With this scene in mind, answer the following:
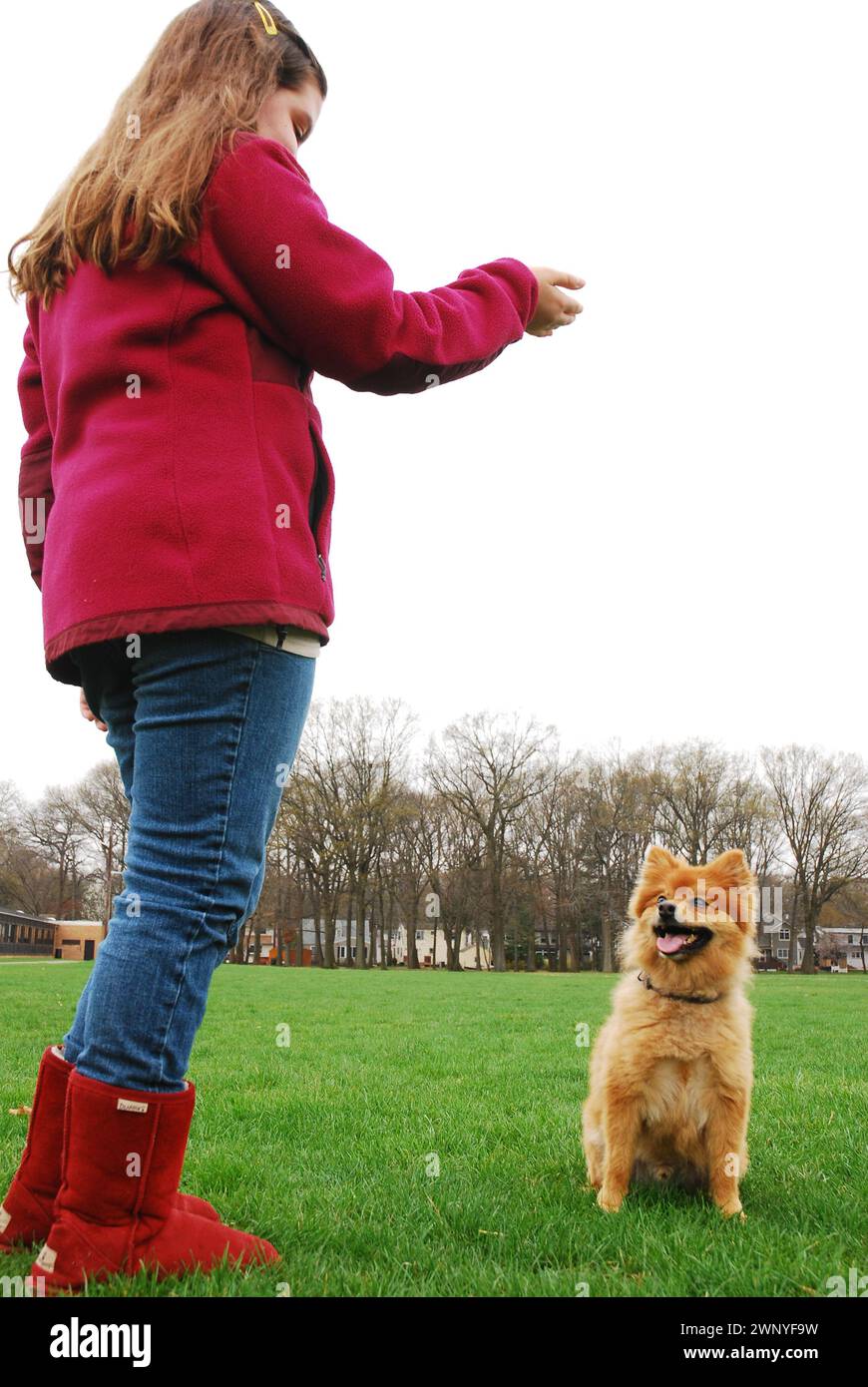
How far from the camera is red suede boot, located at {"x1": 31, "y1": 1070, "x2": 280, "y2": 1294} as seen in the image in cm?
204

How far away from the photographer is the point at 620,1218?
127 inches

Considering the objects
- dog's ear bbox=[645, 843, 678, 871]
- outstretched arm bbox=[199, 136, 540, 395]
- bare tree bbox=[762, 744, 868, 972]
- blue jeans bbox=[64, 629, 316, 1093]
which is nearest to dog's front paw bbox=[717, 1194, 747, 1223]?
dog's ear bbox=[645, 843, 678, 871]

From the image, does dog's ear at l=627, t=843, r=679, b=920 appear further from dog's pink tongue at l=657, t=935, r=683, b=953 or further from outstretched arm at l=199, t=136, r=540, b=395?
outstretched arm at l=199, t=136, r=540, b=395

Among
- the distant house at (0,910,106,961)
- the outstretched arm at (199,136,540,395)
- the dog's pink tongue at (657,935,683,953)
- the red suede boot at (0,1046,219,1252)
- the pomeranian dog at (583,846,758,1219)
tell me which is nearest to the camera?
the outstretched arm at (199,136,540,395)

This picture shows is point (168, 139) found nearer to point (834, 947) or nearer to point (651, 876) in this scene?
point (651, 876)

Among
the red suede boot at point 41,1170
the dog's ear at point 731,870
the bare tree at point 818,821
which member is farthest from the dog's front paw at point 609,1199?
the bare tree at point 818,821

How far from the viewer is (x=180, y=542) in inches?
83.4

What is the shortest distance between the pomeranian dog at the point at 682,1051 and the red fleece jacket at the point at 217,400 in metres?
2.38

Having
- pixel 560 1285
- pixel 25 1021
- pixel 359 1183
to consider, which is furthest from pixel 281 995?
pixel 560 1285

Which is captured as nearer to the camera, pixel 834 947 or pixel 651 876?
pixel 651 876

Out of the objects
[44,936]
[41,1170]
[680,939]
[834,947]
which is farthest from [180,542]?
[834,947]

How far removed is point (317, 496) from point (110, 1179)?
61.7 inches

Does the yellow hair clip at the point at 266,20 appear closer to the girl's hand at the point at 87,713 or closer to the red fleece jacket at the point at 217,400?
the red fleece jacket at the point at 217,400

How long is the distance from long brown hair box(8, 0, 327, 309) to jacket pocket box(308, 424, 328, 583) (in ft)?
1.73
